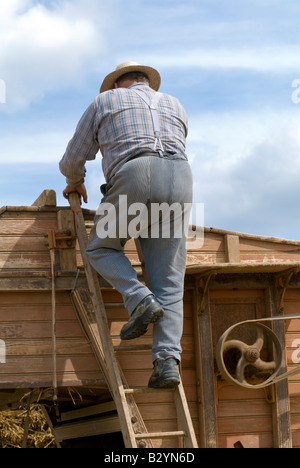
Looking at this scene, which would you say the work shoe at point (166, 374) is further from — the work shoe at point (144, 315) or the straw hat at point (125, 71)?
the straw hat at point (125, 71)

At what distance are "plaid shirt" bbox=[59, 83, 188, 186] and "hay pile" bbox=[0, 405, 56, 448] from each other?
6611mm

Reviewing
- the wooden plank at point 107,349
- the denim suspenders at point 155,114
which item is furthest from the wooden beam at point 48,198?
the denim suspenders at point 155,114

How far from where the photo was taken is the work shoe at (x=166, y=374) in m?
4.51

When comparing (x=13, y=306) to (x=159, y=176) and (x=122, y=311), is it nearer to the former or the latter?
(x=122, y=311)

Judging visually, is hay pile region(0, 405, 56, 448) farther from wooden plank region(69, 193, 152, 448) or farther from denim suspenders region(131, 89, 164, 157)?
denim suspenders region(131, 89, 164, 157)

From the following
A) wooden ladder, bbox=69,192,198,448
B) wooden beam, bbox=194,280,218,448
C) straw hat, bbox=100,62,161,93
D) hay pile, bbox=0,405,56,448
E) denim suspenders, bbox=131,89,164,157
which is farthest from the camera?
hay pile, bbox=0,405,56,448

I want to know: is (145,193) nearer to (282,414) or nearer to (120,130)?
(120,130)

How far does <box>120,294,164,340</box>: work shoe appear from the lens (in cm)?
446

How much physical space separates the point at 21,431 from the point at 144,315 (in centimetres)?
730

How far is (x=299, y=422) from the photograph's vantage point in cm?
572

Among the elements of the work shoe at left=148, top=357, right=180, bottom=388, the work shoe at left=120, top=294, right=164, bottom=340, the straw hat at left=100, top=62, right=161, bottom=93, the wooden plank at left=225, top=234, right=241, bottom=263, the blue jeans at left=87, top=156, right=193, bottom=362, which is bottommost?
the work shoe at left=148, top=357, right=180, bottom=388

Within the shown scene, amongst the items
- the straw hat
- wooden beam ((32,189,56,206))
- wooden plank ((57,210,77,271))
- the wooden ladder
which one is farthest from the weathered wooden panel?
the straw hat

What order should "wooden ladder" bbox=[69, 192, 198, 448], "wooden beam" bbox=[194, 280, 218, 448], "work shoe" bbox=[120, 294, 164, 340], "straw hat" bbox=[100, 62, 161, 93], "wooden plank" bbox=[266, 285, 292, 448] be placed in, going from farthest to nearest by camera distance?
"wooden plank" bbox=[266, 285, 292, 448]
"wooden beam" bbox=[194, 280, 218, 448]
"straw hat" bbox=[100, 62, 161, 93]
"wooden ladder" bbox=[69, 192, 198, 448]
"work shoe" bbox=[120, 294, 164, 340]

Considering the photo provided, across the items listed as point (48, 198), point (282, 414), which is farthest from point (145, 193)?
point (282, 414)
